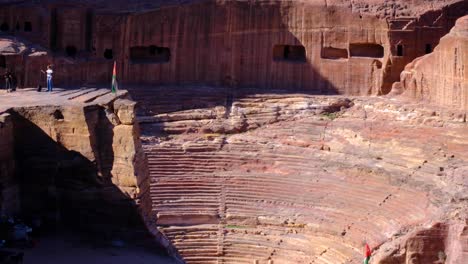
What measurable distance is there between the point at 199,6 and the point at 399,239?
12699 mm

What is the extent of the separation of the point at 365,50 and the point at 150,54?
731 cm

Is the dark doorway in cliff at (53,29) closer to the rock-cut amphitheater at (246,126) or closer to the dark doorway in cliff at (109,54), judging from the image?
the rock-cut amphitheater at (246,126)

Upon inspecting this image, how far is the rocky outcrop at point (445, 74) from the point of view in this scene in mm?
23188

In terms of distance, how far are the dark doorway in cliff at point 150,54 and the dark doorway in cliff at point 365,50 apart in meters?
6.21

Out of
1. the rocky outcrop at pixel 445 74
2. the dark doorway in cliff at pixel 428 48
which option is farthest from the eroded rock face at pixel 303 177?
the dark doorway in cliff at pixel 428 48

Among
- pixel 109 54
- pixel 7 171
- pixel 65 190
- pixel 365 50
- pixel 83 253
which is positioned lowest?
pixel 83 253

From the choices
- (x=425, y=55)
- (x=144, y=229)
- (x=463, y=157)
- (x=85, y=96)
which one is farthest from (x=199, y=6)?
(x=144, y=229)

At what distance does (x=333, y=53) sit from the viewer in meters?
28.1

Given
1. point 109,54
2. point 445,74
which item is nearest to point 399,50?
point 445,74

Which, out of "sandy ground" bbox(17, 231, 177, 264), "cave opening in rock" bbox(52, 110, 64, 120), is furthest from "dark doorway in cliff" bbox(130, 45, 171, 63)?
"sandy ground" bbox(17, 231, 177, 264)

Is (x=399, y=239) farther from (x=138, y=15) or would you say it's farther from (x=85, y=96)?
(x=138, y=15)

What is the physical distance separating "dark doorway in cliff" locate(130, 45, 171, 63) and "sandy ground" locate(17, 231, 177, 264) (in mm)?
14965

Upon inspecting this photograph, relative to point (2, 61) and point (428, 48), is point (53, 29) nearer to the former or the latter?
point (2, 61)

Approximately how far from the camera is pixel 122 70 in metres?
28.2
